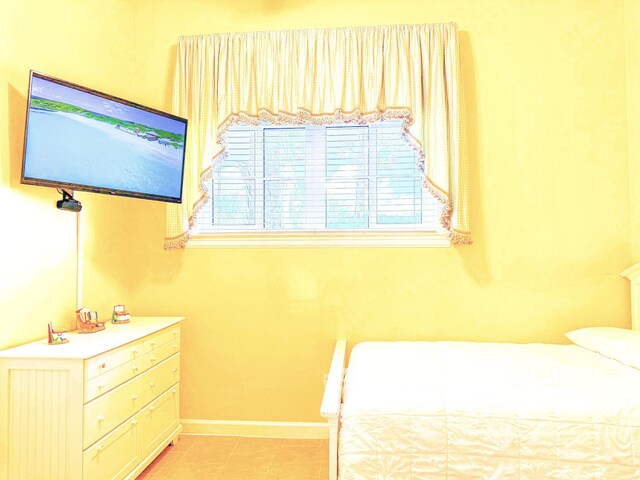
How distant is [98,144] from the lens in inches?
92.4

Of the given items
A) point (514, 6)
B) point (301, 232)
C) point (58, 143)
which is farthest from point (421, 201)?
point (58, 143)

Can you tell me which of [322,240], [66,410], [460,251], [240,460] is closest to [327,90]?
[322,240]

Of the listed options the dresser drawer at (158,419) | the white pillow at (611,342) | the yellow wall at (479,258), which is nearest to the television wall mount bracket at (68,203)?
the yellow wall at (479,258)

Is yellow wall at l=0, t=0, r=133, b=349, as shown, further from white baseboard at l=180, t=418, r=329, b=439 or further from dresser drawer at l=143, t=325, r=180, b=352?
white baseboard at l=180, t=418, r=329, b=439

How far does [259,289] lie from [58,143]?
1533 millimetres

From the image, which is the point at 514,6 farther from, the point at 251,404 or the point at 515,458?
the point at 251,404

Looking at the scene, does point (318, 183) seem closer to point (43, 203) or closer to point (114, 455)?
point (43, 203)

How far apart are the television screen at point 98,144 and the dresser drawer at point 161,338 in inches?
33.9

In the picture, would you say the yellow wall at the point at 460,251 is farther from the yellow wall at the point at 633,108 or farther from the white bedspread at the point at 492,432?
the white bedspread at the point at 492,432

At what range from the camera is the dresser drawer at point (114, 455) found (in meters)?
1.92

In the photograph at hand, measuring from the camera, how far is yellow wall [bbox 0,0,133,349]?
2057 millimetres

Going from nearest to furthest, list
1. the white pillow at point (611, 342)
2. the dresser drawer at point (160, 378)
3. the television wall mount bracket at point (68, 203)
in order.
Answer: the white pillow at point (611, 342) < the television wall mount bracket at point (68, 203) < the dresser drawer at point (160, 378)

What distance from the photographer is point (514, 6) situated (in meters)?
2.96

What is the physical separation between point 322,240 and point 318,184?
16.7 inches
